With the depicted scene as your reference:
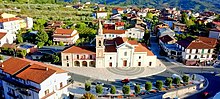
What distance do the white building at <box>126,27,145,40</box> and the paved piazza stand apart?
25.1 meters

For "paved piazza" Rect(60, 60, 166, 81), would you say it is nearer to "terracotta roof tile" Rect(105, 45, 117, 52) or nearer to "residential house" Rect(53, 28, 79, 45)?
"terracotta roof tile" Rect(105, 45, 117, 52)

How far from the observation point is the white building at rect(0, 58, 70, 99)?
1431 inches

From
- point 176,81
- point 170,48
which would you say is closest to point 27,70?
point 176,81

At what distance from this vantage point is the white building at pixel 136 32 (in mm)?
80875

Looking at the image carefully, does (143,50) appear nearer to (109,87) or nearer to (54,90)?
(109,87)

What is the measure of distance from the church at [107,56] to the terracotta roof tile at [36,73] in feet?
54.5

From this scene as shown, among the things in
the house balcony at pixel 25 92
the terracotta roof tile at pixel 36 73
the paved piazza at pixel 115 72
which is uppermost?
the terracotta roof tile at pixel 36 73

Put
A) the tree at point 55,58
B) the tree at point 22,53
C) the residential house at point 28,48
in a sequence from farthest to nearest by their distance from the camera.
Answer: the residential house at point 28,48
the tree at point 22,53
the tree at point 55,58

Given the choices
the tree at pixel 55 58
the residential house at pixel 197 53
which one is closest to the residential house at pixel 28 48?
the tree at pixel 55 58

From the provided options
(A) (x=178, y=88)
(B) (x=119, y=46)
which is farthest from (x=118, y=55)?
(A) (x=178, y=88)

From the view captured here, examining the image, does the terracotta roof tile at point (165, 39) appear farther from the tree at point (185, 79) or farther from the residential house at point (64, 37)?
the residential house at point (64, 37)

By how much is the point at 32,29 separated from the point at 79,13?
129 ft

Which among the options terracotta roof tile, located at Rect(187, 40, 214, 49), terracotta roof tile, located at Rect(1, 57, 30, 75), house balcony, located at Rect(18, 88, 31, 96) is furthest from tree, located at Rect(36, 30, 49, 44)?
terracotta roof tile, located at Rect(187, 40, 214, 49)

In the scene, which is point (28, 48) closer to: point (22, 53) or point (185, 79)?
point (22, 53)
